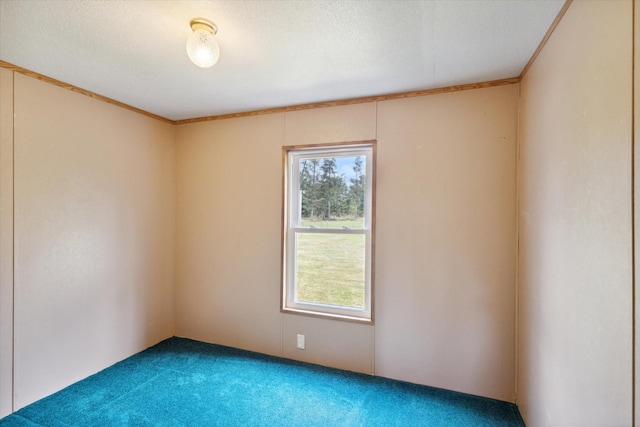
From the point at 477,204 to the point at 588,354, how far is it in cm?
129

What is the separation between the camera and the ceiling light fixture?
1.58m

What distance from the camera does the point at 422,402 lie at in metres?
2.25

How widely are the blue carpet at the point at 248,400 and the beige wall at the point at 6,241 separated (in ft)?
0.83

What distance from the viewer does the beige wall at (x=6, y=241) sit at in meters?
2.05

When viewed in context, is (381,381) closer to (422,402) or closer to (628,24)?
(422,402)

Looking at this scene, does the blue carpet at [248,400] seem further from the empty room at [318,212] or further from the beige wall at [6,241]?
the beige wall at [6,241]

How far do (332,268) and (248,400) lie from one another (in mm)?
1239

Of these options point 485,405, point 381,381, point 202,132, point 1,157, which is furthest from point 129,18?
point 485,405

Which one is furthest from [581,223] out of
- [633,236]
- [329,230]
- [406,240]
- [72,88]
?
[72,88]

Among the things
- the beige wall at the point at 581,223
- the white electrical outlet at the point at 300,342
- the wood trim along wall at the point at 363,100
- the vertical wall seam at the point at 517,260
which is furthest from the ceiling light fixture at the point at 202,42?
the white electrical outlet at the point at 300,342

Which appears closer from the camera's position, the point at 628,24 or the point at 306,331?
the point at 628,24

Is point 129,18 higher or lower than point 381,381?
higher

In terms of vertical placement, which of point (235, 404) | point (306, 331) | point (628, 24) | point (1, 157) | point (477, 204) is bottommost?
point (235, 404)

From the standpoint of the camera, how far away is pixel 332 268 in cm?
288
